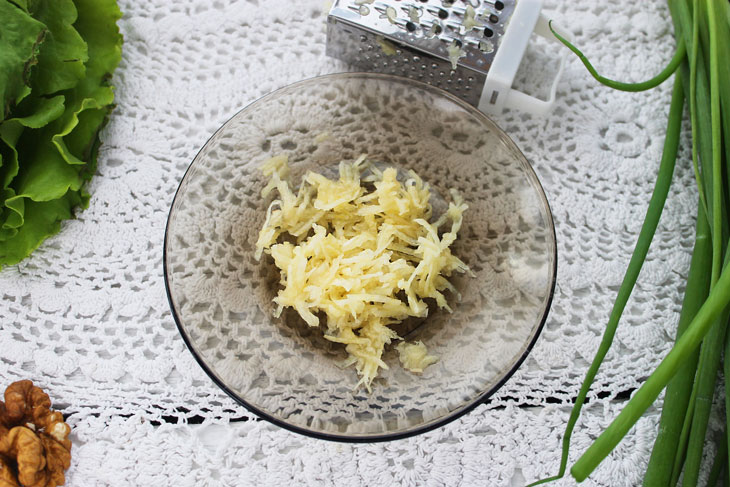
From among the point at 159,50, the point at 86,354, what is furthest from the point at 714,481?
the point at 159,50

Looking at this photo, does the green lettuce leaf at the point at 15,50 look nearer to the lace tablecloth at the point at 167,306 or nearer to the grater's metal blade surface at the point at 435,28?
the lace tablecloth at the point at 167,306

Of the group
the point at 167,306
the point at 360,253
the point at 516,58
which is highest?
the point at 516,58

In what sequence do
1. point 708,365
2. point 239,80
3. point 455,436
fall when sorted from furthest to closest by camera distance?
point 239,80 → point 455,436 → point 708,365

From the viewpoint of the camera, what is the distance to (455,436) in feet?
3.03

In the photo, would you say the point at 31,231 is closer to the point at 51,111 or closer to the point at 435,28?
the point at 51,111

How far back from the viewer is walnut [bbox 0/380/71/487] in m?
0.86

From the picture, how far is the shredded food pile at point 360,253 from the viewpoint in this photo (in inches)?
33.1

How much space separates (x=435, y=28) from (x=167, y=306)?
56cm

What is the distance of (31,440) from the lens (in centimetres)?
87

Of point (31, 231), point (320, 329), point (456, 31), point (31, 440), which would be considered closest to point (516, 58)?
point (456, 31)

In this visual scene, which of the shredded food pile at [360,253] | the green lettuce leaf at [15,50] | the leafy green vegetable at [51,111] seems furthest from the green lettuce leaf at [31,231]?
the shredded food pile at [360,253]

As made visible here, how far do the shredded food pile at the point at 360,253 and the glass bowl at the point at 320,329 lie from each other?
0.02 meters

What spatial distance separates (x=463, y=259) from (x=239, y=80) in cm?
45

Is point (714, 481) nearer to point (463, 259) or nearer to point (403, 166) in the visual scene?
point (463, 259)
